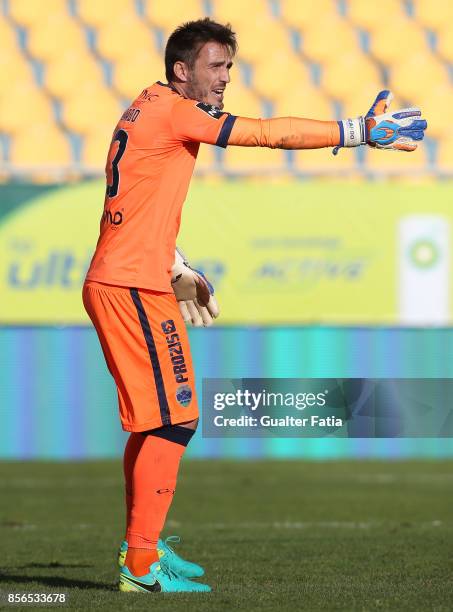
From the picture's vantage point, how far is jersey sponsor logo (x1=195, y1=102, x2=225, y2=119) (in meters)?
4.14

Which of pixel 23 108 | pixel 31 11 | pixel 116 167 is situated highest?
pixel 31 11

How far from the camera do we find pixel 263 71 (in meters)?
14.3

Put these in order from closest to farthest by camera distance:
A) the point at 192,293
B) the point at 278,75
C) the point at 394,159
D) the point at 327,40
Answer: the point at 192,293, the point at 394,159, the point at 278,75, the point at 327,40

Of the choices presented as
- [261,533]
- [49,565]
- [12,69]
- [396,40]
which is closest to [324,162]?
[396,40]

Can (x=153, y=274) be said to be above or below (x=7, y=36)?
below

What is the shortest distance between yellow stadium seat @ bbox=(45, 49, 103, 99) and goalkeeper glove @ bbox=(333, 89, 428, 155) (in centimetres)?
1017

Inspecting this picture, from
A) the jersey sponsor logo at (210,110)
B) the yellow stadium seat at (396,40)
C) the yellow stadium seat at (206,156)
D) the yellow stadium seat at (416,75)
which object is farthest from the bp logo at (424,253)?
the jersey sponsor logo at (210,110)

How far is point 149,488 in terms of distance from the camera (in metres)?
4.33

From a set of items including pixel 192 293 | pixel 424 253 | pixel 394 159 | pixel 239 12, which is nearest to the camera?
pixel 192 293

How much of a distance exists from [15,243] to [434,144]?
4896mm

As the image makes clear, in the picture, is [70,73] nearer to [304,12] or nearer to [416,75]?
[304,12]

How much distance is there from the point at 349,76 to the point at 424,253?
4.11 meters

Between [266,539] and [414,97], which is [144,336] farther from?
[414,97]

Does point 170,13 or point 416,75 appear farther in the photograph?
point 170,13
